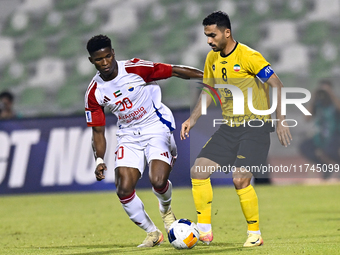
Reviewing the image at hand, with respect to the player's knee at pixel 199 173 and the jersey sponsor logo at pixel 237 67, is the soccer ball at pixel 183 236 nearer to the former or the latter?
the player's knee at pixel 199 173

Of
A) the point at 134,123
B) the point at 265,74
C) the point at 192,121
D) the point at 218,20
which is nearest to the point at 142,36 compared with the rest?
the point at 134,123

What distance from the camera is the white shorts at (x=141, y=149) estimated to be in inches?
212

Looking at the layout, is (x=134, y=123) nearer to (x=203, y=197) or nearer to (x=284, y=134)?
(x=203, y=197)

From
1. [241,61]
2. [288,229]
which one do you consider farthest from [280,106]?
[288,229]

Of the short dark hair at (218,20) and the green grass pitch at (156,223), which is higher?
the short dark hair at (218,20)

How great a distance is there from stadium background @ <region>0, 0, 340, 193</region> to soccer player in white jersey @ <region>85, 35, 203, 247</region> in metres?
8.95

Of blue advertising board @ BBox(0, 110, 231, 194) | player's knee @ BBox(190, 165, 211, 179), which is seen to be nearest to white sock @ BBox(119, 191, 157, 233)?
player's knee @ BBox(190, 165, 211, 179)

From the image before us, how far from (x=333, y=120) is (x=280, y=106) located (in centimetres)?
762

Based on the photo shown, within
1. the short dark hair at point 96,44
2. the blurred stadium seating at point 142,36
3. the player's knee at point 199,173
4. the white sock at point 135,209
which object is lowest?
the white sock at point 135,209

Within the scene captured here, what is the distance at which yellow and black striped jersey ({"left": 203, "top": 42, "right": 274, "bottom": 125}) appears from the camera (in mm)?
4855

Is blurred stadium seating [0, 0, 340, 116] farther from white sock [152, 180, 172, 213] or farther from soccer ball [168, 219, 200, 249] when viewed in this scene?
soccer ball [168, 219, 200, 249]

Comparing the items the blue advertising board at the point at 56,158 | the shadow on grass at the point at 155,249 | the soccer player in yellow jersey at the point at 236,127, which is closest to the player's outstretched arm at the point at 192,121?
the soccer player in yellow jersey at the point at 236,127

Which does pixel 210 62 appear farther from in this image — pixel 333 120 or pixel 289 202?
pixel 333 120

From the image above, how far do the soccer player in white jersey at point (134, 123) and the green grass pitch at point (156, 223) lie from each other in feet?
1.64
